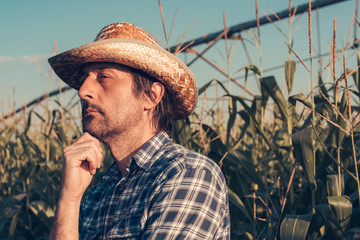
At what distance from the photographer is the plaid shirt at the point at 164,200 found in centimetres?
153

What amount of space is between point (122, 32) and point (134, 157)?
2.33 ft

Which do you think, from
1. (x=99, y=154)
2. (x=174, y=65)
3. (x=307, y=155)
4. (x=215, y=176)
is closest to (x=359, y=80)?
(x=307, y=155)

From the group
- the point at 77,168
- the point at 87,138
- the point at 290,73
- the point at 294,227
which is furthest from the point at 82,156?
the point at 290,73

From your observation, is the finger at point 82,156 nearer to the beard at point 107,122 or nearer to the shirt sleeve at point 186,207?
the beard at point 107,122

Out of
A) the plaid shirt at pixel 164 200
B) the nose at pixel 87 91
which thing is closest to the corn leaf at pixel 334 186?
the plaid shirt at pixel 164 200

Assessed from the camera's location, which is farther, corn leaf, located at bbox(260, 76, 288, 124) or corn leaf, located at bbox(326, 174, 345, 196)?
corn leaf, located at bbox(260, 76, 288, 124)

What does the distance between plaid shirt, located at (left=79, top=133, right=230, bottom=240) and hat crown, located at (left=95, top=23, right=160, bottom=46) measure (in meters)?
Answer: 0.58

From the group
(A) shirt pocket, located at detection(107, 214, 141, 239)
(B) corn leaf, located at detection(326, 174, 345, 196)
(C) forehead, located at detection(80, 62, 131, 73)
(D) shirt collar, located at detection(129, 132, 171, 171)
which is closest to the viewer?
(A) shirt pocket, located at detection(107, 214, 141, 239)

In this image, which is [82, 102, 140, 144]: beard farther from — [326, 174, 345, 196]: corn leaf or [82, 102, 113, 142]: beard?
[326, 174, 345, 196]: corn leaf

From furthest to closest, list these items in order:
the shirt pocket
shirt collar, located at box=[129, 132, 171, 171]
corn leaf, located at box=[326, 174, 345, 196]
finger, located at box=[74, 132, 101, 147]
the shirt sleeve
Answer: corn leaf, located at box=[326, 174, 345, 196] → finger, located at box=[74, 132, 101, 147] → shirt collar, located at box=[129, 132, 171, 171] → the shirt pocket → the shirt sleeve

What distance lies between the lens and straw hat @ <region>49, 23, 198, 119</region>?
6.73 feet

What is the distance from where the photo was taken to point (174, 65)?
7.18 ft

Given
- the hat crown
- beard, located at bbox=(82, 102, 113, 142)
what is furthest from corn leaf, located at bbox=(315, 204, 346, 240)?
the hat crown

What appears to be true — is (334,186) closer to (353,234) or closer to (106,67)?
(353,234)
